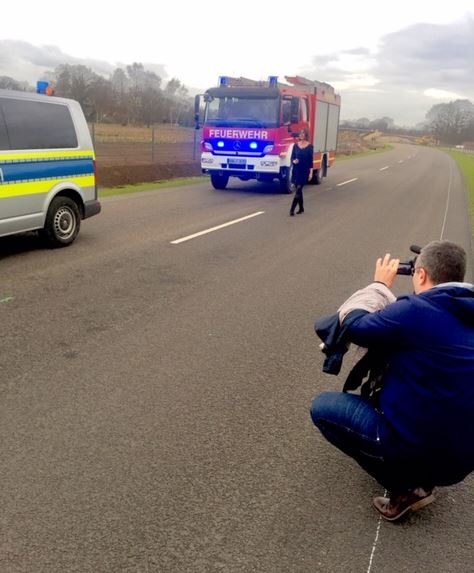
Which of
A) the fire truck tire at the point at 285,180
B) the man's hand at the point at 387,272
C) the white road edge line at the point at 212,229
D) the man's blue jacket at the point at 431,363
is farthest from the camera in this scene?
the fire truck tire at the point at 285,180

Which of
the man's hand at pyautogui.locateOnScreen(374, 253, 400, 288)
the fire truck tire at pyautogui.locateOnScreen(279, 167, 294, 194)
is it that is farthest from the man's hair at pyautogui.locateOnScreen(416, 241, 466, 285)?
the fire truck tire at pyautogui.locateOnScreen(279, 167, 294, 194)

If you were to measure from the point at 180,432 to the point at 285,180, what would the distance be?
13820 millimetres

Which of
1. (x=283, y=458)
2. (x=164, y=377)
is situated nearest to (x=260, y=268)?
(x=164, y=377)

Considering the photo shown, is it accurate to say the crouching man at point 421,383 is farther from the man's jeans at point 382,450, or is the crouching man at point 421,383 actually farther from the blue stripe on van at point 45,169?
the blue stripe on van at point 45,169

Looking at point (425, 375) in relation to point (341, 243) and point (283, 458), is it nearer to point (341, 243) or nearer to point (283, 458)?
point (283, 458)

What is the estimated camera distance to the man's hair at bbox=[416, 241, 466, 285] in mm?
2402

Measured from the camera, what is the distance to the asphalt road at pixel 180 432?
2.49 meters

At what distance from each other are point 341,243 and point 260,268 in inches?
111

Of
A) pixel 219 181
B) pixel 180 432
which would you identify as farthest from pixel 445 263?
pixel 219 181

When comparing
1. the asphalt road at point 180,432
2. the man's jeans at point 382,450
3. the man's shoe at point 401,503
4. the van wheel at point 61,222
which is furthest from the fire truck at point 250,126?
the man's shoe at point 401,503

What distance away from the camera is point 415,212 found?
571 inches

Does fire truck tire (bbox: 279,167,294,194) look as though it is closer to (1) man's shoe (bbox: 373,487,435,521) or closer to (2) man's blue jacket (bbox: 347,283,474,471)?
(1) man's shoe (bbox: 373,487,435,521)

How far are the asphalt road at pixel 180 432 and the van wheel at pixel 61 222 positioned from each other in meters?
0.39

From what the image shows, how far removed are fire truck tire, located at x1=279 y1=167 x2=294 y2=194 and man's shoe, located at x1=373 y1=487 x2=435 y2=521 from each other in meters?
14.1
